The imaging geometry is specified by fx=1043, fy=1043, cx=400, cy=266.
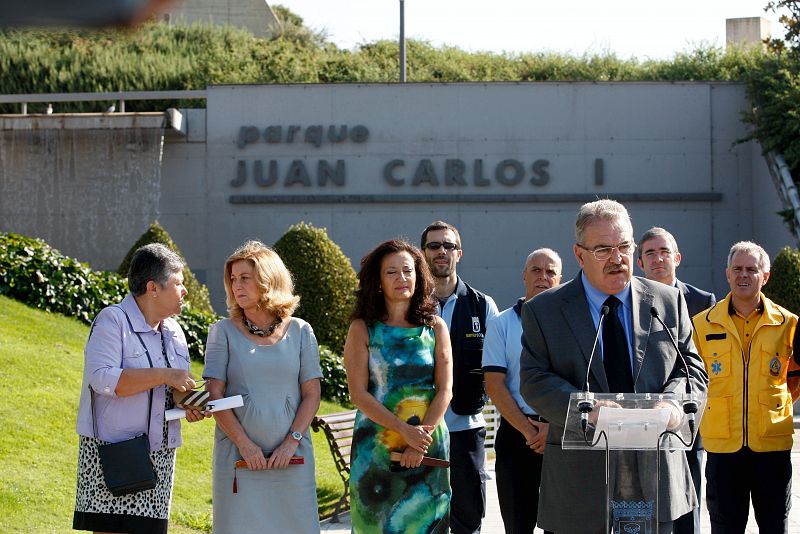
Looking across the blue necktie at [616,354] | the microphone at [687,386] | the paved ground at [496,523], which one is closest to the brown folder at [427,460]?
the blue necktie at [616,354]

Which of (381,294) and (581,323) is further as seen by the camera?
(381,294)

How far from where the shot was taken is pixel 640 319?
409 cm

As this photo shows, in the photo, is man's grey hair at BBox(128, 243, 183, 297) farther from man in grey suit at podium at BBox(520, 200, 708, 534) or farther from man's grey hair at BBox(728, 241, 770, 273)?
man's grey hair at BBox(728, 241, 770, 273)

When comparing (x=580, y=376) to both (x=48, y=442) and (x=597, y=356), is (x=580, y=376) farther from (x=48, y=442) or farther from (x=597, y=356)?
(x=48, y=442)

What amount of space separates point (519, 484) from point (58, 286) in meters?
8.64

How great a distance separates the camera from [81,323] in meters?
12.6

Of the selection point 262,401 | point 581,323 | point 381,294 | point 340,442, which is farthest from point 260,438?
point 340,442

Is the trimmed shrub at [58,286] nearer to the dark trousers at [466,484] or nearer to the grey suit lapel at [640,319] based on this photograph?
the dark trousers at [466,484]

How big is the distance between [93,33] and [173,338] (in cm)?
389

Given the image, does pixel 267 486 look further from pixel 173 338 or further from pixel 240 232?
pixel 240 232

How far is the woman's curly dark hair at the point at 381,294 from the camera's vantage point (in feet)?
17.4

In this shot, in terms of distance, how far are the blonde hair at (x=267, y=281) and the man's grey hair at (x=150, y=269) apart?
30 centimetres

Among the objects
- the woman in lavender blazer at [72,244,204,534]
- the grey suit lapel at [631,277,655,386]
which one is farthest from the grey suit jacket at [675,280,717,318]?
the woman in lavender blazer at [72,244,204,534]

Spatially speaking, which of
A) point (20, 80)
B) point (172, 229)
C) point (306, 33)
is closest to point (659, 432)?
point (172, 229)
